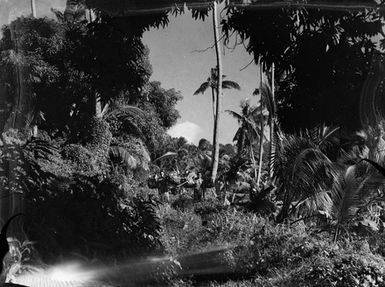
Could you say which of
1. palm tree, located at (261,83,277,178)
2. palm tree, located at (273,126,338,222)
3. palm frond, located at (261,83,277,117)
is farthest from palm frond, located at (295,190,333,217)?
palm frond, located at (261,83,277,117)

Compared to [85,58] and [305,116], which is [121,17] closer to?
[85,58]

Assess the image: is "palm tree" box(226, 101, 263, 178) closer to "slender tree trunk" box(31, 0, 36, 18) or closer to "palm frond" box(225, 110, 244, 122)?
"palm frond" box(225, 110, 244, 122)

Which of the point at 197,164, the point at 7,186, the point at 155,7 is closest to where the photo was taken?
the point at 197,164

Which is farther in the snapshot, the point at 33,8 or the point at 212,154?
the point at 33,8

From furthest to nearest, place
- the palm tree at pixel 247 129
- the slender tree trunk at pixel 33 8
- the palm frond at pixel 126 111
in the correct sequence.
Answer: the slender tree trunk at pixel 33 8
the palm frond at pixel 126 111
the palm tree at pixel 247 129

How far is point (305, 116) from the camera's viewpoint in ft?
6.38

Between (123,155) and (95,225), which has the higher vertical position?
(123,155)

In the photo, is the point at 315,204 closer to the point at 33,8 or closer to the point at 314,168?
the point at 314,168

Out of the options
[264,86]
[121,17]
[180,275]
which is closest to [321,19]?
[264,86]

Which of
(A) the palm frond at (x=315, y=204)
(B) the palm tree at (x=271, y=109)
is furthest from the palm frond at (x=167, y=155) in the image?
(A) the palm frond at (x=315, y=204)

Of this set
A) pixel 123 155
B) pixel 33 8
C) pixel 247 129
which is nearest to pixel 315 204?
pixel 247 129

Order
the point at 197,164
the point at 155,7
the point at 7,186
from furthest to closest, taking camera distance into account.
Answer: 1. the point at 7,186
2. the point at 155,7
3. the point at 197,164

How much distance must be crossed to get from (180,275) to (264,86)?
2.72 feet

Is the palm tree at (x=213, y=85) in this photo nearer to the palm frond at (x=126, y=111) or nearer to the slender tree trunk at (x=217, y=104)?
the slender tree trunk at (x=217, y=104)
